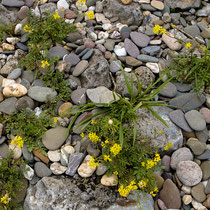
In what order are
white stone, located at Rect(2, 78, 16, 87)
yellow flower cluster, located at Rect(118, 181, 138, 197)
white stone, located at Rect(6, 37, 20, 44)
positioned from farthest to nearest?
white stone, located at Rect(6, 37, 20, 44), white stone, located at Rect(2, 78, 16, 87), yellow flower cluster, located at Rect(118, 181, 138, 197)

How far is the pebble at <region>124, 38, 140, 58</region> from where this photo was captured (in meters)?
5.21

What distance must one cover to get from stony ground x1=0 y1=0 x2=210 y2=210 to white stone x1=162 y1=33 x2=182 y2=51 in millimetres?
18

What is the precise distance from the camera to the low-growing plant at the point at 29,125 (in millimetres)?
4387

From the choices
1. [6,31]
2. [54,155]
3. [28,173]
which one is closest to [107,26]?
[6,31]

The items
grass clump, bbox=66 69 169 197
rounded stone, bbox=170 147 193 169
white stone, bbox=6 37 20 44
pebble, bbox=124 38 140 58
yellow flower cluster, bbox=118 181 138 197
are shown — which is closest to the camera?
yellow flower cluster, bbox=118 181 138 197

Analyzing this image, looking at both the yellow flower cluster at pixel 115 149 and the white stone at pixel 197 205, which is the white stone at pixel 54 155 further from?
the white stone at pixel 197 205

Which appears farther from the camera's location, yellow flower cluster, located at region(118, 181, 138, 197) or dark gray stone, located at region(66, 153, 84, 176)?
dark gray stone, located at region(66, 153, 84, 176)

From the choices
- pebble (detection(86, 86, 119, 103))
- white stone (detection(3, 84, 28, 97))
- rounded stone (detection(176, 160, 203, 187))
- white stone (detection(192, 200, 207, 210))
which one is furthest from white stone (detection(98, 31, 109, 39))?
white stone (detection(192, 200, 207, 210))

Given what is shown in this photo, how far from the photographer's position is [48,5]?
5.83 metres

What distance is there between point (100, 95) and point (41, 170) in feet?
4.75

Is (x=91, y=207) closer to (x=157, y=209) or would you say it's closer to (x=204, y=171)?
(x=157, y=209)

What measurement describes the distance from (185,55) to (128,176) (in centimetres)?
222

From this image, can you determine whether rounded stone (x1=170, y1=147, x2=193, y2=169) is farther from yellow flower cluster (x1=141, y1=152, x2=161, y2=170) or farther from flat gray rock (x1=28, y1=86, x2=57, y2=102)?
flat gray rock (x1=28, y1=86, x2=57, y2=102)

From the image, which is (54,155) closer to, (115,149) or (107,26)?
(115,149)
